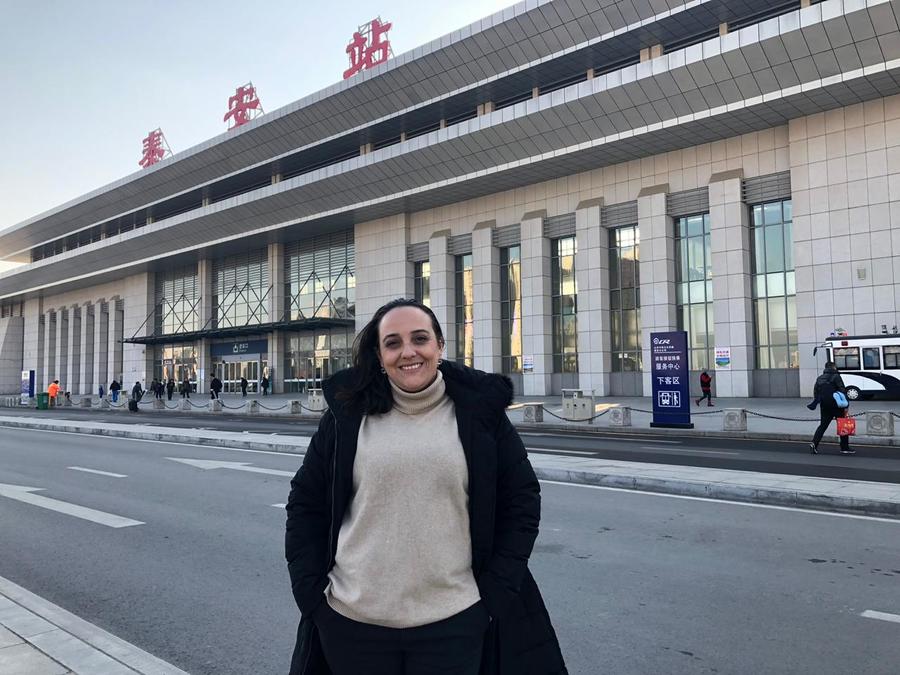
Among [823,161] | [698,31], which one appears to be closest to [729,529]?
[823,161]

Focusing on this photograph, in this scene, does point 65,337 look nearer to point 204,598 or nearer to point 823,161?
point 823,161

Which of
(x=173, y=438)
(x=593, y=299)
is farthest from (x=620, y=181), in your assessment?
(x=173, y=438)

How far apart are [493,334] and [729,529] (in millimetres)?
32164

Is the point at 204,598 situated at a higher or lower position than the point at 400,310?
lower

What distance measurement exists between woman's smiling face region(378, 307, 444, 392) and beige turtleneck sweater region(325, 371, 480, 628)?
0.17 metres

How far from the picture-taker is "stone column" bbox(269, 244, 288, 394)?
49844 mm

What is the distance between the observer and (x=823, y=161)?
29.1 metres

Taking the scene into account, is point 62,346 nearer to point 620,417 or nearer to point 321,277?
point 321,277

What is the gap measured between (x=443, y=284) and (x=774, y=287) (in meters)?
18.2

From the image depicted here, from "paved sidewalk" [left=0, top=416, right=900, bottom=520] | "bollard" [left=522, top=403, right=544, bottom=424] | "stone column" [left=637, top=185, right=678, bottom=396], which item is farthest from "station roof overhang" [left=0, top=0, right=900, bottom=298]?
"paved sidewalk" [left=0, top=416, right=900, bottom=520]

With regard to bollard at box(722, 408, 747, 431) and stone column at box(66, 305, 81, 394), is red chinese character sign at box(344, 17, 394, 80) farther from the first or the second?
stone column at box(66, 305, 81, 394)

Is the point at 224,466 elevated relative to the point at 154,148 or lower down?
lower down

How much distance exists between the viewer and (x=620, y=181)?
35.2 m

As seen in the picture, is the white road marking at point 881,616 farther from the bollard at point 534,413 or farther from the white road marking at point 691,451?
the bollard at point 534,413
